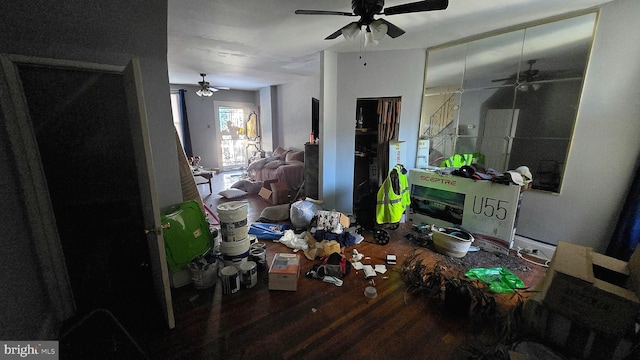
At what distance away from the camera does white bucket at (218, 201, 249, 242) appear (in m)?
2.28

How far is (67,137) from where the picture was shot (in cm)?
175

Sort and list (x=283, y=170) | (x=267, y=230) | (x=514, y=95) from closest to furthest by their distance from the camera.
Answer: (x=514, y=95) < (x=267, y=230) < (x=283, y=170)

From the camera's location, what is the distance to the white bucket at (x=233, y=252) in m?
2.34

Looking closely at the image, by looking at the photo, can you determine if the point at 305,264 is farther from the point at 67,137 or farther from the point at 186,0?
the point at 186,0

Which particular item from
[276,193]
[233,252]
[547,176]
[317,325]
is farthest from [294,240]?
[547,176]

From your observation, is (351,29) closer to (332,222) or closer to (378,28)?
(378,28)

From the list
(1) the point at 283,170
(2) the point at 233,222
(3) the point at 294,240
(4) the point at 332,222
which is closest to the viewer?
(2) the point at 233,222

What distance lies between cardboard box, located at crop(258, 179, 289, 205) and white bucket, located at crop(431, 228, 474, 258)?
9.58 feet

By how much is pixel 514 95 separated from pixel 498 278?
2.13m

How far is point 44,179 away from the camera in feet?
5.41

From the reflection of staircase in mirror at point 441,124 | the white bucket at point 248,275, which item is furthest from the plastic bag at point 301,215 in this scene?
→ the reflection of staircase in mirror at point 441,124

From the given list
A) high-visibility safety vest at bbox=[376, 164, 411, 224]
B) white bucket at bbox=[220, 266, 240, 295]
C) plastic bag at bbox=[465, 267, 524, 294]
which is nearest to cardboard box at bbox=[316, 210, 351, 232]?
high-visibility safety vest at bbox=[376, 164, 411, 224]

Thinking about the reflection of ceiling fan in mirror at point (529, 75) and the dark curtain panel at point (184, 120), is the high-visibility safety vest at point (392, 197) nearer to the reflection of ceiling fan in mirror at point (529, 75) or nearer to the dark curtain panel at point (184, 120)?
the reflection of ceiling fan in mirror at point (529, 75)

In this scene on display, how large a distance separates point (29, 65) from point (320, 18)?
2354 millimetres
